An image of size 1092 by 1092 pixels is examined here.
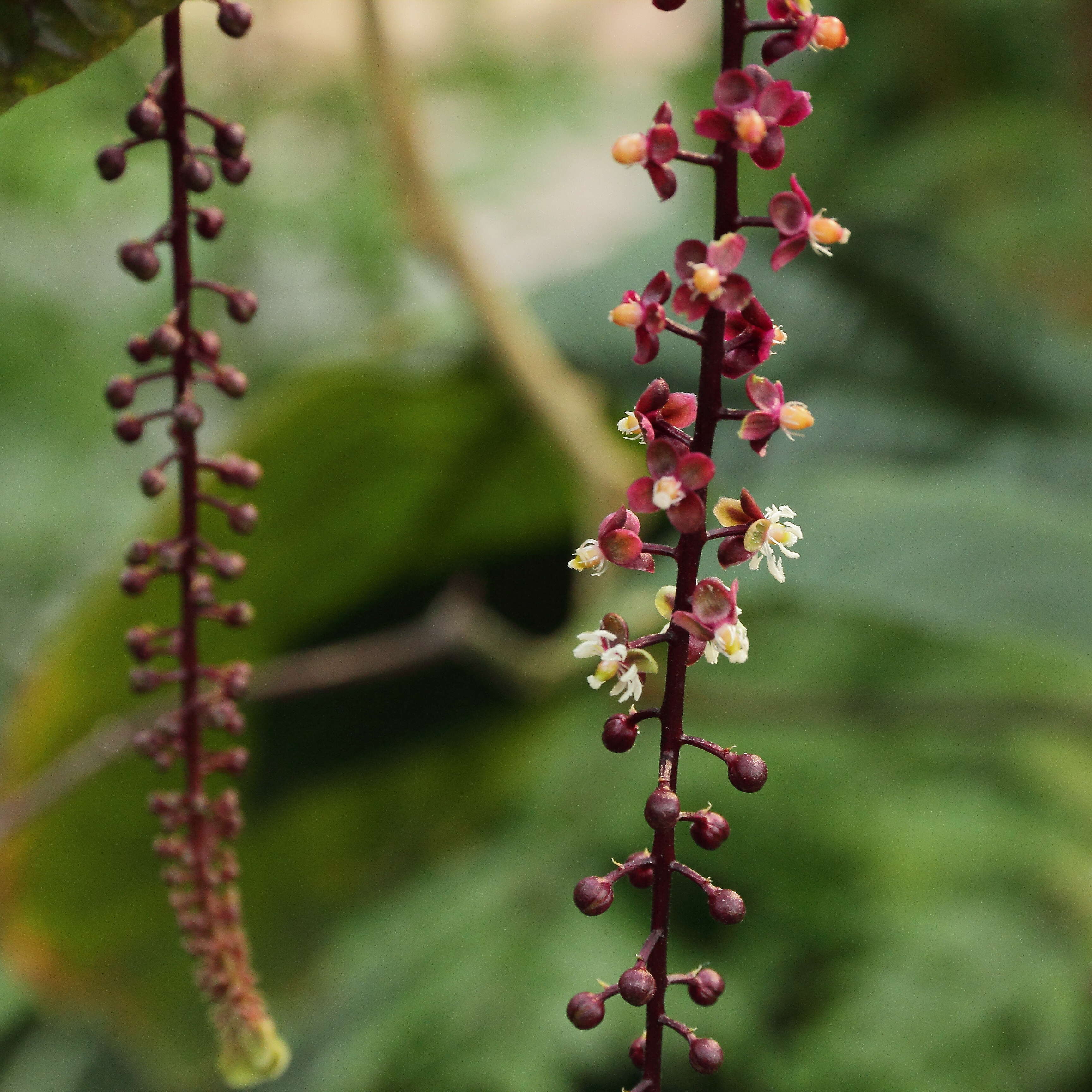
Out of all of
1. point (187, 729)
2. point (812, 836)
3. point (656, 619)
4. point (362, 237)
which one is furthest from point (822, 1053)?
point (362, 237)

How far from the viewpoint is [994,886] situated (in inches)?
47.1

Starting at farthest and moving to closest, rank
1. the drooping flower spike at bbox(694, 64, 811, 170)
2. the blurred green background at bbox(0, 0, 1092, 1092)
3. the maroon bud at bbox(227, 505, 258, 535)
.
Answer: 1. the blurred green background at bbox(0, 0, 1092, 1092)
2. the maroon bud at bbox(227, 505, 258, 535)
3. the drooping flower spike at bbox(694, 64, 811, 170)

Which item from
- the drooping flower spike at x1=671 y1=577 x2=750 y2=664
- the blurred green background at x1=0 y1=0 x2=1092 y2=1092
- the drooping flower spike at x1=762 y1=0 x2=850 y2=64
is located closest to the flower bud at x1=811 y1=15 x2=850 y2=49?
the drooping flower spike at x1=762 y1=0 x2=850 y2=64

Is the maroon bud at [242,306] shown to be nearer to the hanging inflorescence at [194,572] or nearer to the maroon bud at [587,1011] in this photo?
the hanging inflorescence at [194,572]

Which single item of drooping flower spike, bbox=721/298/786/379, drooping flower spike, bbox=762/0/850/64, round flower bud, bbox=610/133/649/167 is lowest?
drooping flower spike, bbox=721/298/786/379

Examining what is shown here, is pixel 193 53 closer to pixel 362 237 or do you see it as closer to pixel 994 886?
pixel 362 237

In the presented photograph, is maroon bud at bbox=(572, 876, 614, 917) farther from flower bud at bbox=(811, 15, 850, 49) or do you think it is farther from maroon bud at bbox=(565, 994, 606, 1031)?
flower bud at bbox=(811, 15, 850, 49)

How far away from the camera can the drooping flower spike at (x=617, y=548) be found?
222mm

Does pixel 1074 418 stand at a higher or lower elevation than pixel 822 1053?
higher

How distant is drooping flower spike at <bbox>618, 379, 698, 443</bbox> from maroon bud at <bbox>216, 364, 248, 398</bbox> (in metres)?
0.10

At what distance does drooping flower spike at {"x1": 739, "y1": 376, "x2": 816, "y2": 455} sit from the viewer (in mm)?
220

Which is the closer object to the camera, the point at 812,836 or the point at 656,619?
the point at 656,619

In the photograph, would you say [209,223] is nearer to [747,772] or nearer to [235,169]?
[235,169]

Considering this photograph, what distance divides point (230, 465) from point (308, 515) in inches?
26.2
